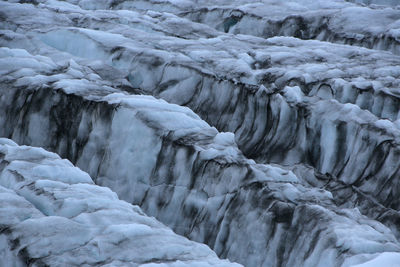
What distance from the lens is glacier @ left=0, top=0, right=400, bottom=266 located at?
224 inches

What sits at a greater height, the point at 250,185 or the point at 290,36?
the point at 290,36

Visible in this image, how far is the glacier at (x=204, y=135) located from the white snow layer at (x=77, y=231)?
0.02 meters

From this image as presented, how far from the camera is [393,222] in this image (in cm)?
707

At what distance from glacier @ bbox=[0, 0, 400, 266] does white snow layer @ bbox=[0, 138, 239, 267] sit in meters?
0.02

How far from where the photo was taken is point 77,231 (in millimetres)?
5277

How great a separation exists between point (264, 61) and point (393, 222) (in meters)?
4.15

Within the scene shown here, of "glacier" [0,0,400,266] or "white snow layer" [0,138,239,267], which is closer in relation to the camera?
"white snow layer" [0,138,239,267]

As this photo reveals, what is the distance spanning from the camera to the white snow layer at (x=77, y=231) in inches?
198

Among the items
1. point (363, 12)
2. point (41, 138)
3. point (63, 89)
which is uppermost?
point (363, 12)

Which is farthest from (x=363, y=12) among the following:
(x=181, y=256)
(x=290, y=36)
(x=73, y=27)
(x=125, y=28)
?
(x=181, y=256)

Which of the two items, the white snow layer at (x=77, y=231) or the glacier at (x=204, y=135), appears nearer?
the white snow layer at (x=77, y=231)

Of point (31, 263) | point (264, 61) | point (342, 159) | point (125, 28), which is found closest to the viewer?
point (31, 263)

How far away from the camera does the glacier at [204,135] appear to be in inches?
224

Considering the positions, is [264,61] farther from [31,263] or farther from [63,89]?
[31,263]
